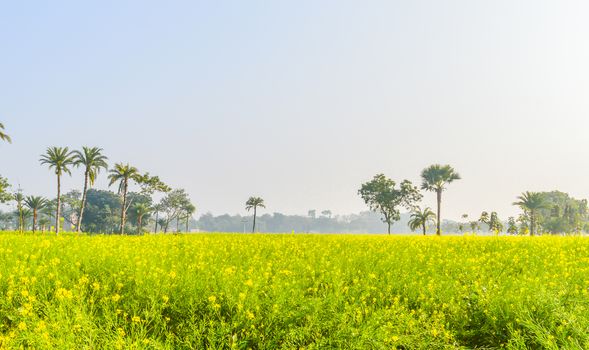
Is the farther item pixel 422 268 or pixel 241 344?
pixel 422 268

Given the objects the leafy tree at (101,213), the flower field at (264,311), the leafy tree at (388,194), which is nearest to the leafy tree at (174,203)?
the leafy tree at (101,213)

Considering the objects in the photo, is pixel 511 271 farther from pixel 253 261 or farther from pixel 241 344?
pixel 241 344

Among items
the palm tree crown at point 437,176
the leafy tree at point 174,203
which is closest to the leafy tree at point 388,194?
the palm tree crown at point 437,176

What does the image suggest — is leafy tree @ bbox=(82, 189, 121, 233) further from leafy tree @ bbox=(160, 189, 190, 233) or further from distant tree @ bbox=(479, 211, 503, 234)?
distant tree @ bbox=(479, 211, 503, 234)

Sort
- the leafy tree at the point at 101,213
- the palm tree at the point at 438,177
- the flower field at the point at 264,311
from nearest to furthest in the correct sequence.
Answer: the flower field at the point at 264,311
the palm tree at the point at 438,177
the leafy tree at the point at 101,213

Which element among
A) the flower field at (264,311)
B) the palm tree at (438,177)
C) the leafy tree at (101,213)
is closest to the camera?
the flower field at (264,311)

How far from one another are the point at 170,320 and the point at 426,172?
67.4m

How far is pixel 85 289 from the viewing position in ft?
28.4

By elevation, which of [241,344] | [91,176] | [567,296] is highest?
[91,176]

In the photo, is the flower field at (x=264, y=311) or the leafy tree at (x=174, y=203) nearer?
the flower field at (x=264, y=311)

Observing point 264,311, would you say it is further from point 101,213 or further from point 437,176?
point 101,213

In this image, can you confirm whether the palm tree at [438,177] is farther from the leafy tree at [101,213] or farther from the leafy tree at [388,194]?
the leafy tree at [101,213]

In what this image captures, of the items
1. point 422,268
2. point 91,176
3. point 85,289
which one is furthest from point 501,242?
point 91,176

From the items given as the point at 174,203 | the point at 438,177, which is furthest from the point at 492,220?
the point at 174,203
